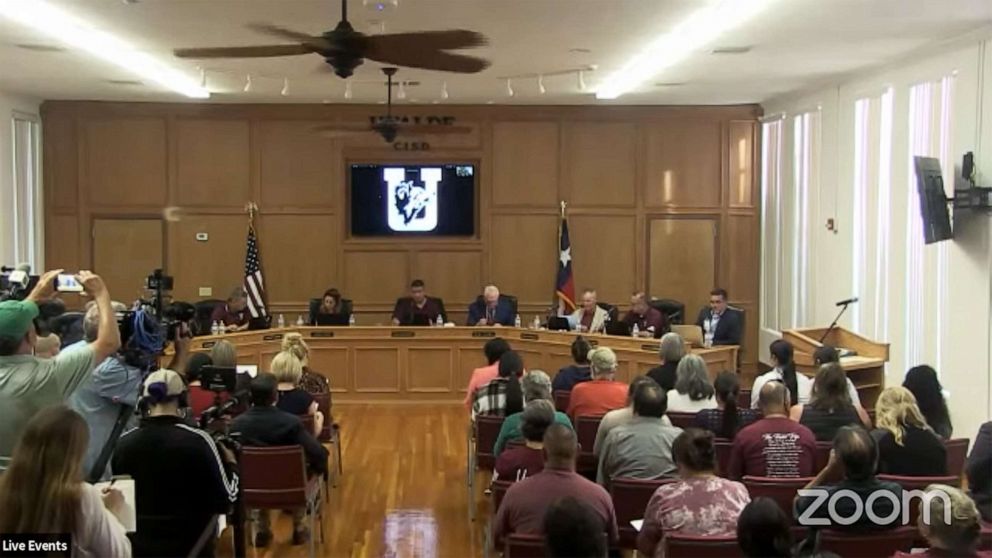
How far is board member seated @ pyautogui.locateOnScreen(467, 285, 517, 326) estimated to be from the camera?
473 inches

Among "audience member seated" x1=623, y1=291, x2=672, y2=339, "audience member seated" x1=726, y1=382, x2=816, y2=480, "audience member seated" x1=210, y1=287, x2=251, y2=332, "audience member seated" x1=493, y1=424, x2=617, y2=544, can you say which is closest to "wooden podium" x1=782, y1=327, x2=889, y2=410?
"audience member seated" x1=623, y1=291, x2=672, y2=339

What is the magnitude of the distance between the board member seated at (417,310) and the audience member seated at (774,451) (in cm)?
699

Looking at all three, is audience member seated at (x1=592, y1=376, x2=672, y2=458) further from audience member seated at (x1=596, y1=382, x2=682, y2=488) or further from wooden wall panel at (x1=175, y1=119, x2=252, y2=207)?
wooden wall panel at (x1=175, y1=119, x2=252, y2=207)

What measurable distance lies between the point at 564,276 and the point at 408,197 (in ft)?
7.66

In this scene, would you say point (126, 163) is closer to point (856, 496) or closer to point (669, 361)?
point (669, 361)

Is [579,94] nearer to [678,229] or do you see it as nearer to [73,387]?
[678,229]

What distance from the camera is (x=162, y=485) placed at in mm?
3740

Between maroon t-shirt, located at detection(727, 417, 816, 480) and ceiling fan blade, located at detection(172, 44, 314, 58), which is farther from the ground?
ceiling fan blade, located at detection(172, 44, 314, 58)

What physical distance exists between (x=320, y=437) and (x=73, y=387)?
12.7ft

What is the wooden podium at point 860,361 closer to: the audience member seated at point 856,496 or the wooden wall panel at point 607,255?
the wooden wall panel at point 607,255

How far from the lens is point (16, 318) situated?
133 inches

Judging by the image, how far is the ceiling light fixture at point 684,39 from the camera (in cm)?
689

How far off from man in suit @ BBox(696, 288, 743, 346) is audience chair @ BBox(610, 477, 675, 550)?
628 centimetres

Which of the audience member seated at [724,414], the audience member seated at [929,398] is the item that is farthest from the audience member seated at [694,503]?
the audience member seated at [929,398]
